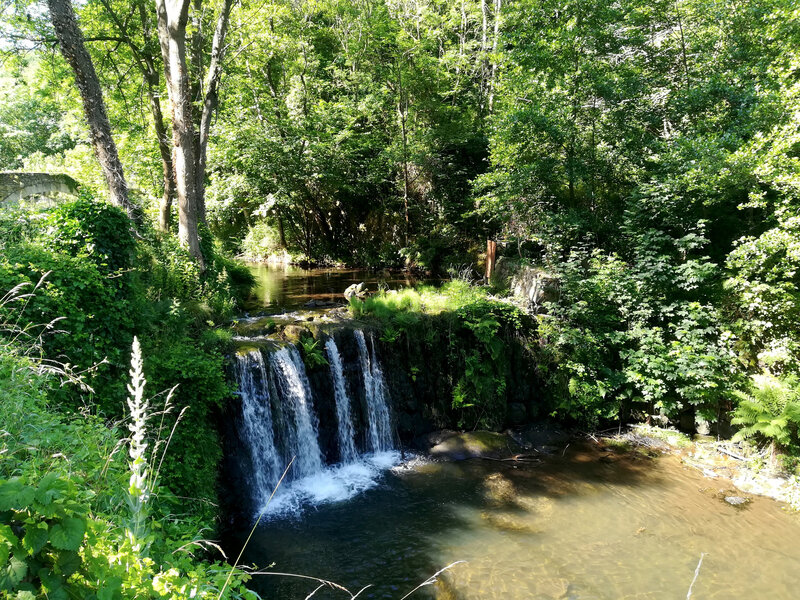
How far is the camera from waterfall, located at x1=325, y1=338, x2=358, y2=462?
9.42 metres

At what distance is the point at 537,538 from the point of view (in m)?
7.07

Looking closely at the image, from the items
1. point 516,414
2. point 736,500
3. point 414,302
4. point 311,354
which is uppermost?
point 414,302

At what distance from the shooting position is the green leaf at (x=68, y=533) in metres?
1.62

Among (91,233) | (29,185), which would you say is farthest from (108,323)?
(29,185)

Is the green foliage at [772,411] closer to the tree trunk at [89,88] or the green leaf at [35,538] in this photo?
the green leaf at [35,538]

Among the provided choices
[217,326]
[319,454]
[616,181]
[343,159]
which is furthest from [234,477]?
[343,159]

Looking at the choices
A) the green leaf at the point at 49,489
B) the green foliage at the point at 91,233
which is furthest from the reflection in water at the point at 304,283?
the green leaf at the point at 49,489

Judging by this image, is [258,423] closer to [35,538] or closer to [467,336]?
[467,336]

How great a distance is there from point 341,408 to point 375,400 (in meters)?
0.85

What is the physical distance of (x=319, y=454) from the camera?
29.7ft

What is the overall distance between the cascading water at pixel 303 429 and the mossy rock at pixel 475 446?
113 centimetres

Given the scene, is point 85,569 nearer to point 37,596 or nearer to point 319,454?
point 37,596

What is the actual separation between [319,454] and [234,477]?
1.88 meters

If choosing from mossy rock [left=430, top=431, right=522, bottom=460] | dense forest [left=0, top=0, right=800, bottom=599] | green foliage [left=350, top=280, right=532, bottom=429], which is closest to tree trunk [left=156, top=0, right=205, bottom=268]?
dense forest [left=0, top=0, right=800, bottom=599]
